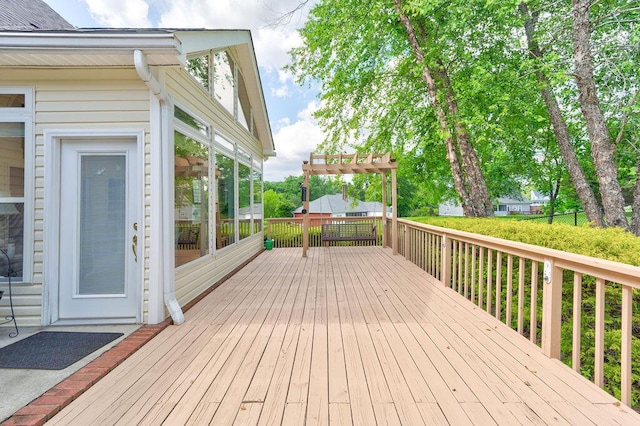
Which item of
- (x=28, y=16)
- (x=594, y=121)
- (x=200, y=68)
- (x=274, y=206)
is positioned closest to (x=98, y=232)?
(x=200, y=68)

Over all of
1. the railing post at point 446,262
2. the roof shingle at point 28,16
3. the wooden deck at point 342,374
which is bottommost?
the wooden deck at point 342,374

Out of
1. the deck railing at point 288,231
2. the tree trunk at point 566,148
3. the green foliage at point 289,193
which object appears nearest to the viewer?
the tree trunk at point 566,148

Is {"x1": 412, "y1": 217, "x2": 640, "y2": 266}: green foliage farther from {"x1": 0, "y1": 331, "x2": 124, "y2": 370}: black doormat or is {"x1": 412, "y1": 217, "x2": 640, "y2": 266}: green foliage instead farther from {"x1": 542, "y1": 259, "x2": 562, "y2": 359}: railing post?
{"x1": 0, "y1": 331, "x2": 124, "y2": 370}: black doormat

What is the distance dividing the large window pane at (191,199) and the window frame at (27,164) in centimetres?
132

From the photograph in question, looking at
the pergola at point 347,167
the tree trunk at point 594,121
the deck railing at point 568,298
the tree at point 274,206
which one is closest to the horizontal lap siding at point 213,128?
the pergola at point 347,167

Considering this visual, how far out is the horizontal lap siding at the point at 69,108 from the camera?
298 cm

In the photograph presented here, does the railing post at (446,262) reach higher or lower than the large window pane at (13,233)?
lower

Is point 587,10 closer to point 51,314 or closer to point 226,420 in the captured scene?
point 226,420

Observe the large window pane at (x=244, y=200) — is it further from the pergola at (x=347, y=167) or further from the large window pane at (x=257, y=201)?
the pergola at (x=347, y=167)

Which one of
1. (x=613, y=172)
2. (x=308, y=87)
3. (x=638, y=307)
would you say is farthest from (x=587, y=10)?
(x=308, y=87)

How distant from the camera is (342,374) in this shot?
6.77 feet

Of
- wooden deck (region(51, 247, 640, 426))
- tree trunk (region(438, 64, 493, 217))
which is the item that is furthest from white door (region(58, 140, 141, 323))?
tree trunk (region(438, 64, 493, 217))

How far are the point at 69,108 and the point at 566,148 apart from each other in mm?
8166

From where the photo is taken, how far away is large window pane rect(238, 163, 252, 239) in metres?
6.22
